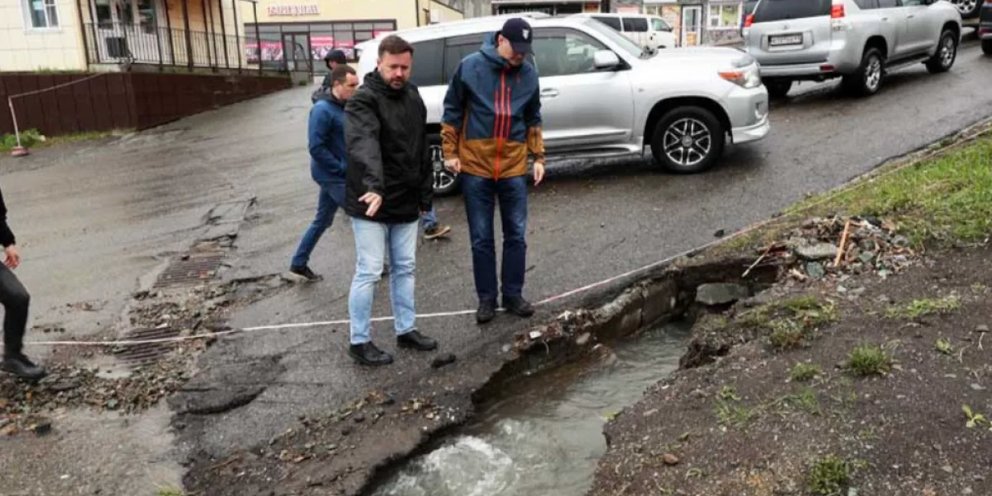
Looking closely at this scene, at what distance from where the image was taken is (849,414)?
3.65 metres

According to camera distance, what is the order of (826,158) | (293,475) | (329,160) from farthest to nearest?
(826,158) < (329,160) < (293,475)

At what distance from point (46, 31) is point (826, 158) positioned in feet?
61.2

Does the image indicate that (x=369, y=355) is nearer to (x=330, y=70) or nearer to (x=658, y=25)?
(x=330, y=70)

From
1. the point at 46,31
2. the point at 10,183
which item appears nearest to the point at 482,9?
the point at 46,31

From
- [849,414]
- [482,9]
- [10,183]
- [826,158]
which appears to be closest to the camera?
[849,414]

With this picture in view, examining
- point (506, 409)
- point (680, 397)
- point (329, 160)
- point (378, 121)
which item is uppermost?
point (378, 121)

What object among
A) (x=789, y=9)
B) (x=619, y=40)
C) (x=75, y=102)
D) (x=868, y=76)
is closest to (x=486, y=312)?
(x=619, y=40)

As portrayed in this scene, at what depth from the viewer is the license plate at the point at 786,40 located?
11906 mm

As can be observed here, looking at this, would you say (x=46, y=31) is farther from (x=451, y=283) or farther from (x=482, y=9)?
(x=482, y=9)

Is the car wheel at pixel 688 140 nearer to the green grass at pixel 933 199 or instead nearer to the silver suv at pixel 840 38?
the green grass at pixel 933 199

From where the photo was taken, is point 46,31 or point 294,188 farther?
point 46,31

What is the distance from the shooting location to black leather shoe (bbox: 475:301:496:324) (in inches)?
220

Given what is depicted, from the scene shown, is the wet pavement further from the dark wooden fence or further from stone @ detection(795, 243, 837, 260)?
the dark wooden fence

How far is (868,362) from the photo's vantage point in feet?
13.1
